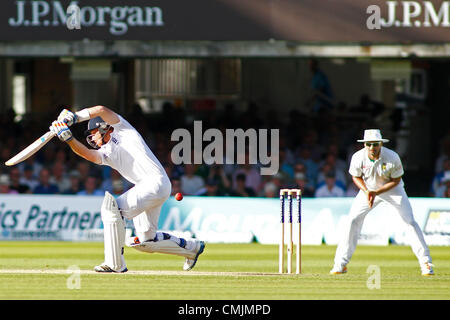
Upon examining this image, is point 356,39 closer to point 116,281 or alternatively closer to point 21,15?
point 21,15

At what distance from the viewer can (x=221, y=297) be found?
28.3 ft

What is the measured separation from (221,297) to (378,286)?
5.42 ft

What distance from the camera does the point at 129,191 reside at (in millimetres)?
10141

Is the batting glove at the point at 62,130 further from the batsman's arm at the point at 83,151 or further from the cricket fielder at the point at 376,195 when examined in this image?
the cricket fielder at the point at 376,195

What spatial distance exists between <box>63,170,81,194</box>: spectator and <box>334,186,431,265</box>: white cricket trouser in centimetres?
737

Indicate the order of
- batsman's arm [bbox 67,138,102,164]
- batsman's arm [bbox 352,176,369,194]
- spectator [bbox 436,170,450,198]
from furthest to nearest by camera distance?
spectator [bbox 436,170,450,198] → batsman's arm [bbox 352,176,369,194] → batsman's arm [bbox 67,138,102,164]

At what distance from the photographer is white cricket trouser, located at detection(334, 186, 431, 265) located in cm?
1092

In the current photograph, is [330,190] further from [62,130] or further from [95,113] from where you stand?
[62,130]

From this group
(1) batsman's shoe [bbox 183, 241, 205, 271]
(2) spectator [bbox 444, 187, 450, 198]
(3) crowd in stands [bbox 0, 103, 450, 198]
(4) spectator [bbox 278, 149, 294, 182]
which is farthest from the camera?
(4) spectator [bbox 278, 149, 294, 182]

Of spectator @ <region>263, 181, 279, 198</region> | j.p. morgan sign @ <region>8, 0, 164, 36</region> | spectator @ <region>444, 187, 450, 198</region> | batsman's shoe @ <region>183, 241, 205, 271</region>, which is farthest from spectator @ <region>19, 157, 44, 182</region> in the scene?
batsman's shoe @ <region>183, 241, 205, 271</region>

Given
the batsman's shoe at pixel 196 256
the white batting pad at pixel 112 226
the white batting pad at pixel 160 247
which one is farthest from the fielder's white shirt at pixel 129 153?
the batsman's shoe at pixel 196 256

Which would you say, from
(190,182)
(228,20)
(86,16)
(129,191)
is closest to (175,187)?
(190,182)

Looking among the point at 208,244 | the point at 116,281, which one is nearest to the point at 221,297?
the point at 116,281

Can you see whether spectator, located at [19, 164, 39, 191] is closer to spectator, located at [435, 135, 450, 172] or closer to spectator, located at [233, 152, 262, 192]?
spectator, located at [233, 152, 262, 192]
